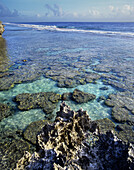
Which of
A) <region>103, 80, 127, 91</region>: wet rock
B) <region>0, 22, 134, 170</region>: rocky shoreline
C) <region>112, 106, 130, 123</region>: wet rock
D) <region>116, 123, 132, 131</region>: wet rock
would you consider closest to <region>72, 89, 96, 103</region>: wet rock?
<region>0, 22, 134, 170</region>: rocky shoreline

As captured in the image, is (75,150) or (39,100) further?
(39,100)

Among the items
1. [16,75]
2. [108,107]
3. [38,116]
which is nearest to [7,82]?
[16,75]

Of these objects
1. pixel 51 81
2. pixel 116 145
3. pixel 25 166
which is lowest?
pixel 51 81

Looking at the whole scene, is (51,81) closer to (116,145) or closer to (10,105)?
(10,105)

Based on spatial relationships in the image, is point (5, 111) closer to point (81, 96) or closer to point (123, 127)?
point (81, 96)

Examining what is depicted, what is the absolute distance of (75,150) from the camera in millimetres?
3449

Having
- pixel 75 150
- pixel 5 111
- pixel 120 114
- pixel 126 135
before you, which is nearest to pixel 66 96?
pixel 120 114

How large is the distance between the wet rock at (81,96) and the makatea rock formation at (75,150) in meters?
4.87

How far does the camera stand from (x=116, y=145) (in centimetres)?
331

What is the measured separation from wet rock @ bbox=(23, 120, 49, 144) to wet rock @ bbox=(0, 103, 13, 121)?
1789 mm

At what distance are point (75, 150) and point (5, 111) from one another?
5913mm

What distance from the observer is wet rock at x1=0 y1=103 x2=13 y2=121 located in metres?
7.43

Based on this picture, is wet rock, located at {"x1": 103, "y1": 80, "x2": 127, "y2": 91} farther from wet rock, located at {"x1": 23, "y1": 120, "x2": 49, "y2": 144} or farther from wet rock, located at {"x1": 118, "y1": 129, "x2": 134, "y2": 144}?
wet rock, located at {"x1": 23, "y1": 120, "x2": 49, "y2": 144}

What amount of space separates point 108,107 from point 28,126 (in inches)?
208
